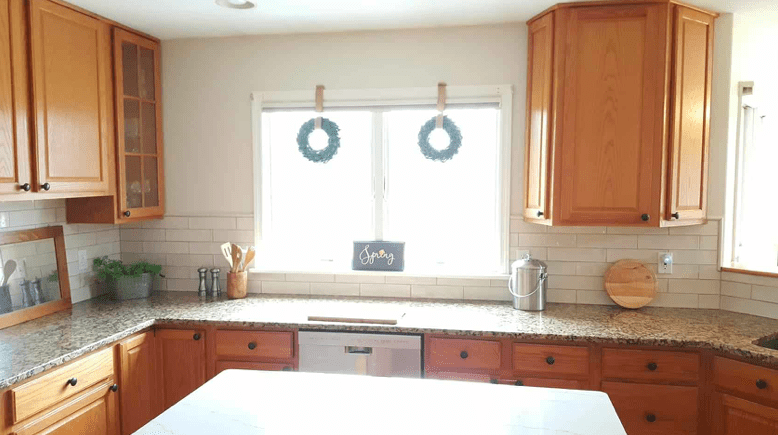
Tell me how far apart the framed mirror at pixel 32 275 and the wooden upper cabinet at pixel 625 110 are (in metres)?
2.59

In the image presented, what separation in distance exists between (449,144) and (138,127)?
178 cm

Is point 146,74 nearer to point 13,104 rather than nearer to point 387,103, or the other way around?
point 13,104

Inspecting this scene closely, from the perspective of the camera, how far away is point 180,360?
2.87m

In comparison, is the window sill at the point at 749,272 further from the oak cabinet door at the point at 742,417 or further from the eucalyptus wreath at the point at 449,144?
the eucalyptus wreath at the point at 449,144

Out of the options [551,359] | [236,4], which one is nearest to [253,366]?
[551,359]

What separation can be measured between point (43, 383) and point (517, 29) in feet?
9.05

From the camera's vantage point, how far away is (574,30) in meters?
2.69

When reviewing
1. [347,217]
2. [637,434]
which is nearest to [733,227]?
[637,434]

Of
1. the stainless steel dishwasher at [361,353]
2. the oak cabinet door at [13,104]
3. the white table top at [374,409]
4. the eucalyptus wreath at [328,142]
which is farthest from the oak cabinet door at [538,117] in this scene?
the oak cabinet door at [13,104]

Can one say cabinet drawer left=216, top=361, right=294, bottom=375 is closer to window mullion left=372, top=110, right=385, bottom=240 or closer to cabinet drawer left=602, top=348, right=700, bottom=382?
window mullion left=372, top=110, right=385, bottom=240

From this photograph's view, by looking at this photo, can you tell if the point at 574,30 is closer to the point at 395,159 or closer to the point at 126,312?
the point at 395,159

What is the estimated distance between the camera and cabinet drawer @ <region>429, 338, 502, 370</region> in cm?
262

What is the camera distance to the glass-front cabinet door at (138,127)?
304cm

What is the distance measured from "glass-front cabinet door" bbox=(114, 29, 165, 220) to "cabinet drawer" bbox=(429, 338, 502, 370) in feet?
6.08
